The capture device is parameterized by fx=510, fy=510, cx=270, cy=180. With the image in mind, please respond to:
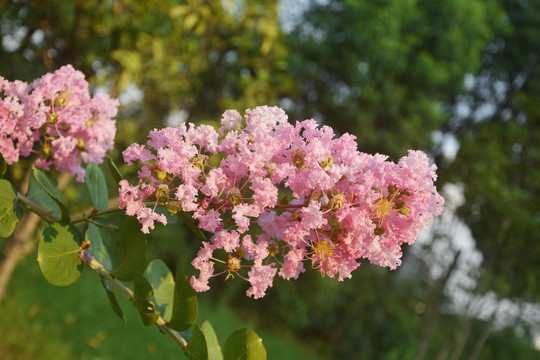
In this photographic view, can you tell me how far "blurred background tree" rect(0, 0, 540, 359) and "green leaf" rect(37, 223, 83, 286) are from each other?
147 inches

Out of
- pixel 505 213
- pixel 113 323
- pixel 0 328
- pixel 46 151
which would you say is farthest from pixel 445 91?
pixel 46 151

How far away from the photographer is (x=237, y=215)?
954 mm

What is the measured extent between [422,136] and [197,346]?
712 centimetres

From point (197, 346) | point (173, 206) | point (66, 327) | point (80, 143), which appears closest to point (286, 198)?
point (173, 206)

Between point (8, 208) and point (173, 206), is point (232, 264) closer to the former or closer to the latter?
point (173, 206)

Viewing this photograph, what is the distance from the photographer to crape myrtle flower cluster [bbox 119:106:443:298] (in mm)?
965

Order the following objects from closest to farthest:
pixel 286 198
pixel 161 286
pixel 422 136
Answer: pixel 286 198 < pixel 161 286 < pixel 422 136

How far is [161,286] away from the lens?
120 cm

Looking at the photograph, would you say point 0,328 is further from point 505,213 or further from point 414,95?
point 414,95

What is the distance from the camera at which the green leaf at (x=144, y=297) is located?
3.26ft

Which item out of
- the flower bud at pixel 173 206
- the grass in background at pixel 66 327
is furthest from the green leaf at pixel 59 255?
the grass in background at pixel 66 327

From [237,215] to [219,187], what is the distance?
77mm

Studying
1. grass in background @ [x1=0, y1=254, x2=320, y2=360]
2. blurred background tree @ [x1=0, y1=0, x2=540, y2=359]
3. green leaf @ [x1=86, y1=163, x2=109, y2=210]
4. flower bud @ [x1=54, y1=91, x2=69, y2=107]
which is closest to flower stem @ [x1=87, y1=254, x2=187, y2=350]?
green leaf @ [x1=86, y1=163, x2=109, y2=210]

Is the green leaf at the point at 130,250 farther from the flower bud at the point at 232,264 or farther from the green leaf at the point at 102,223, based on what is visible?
the flower bud at the point at 232,264
